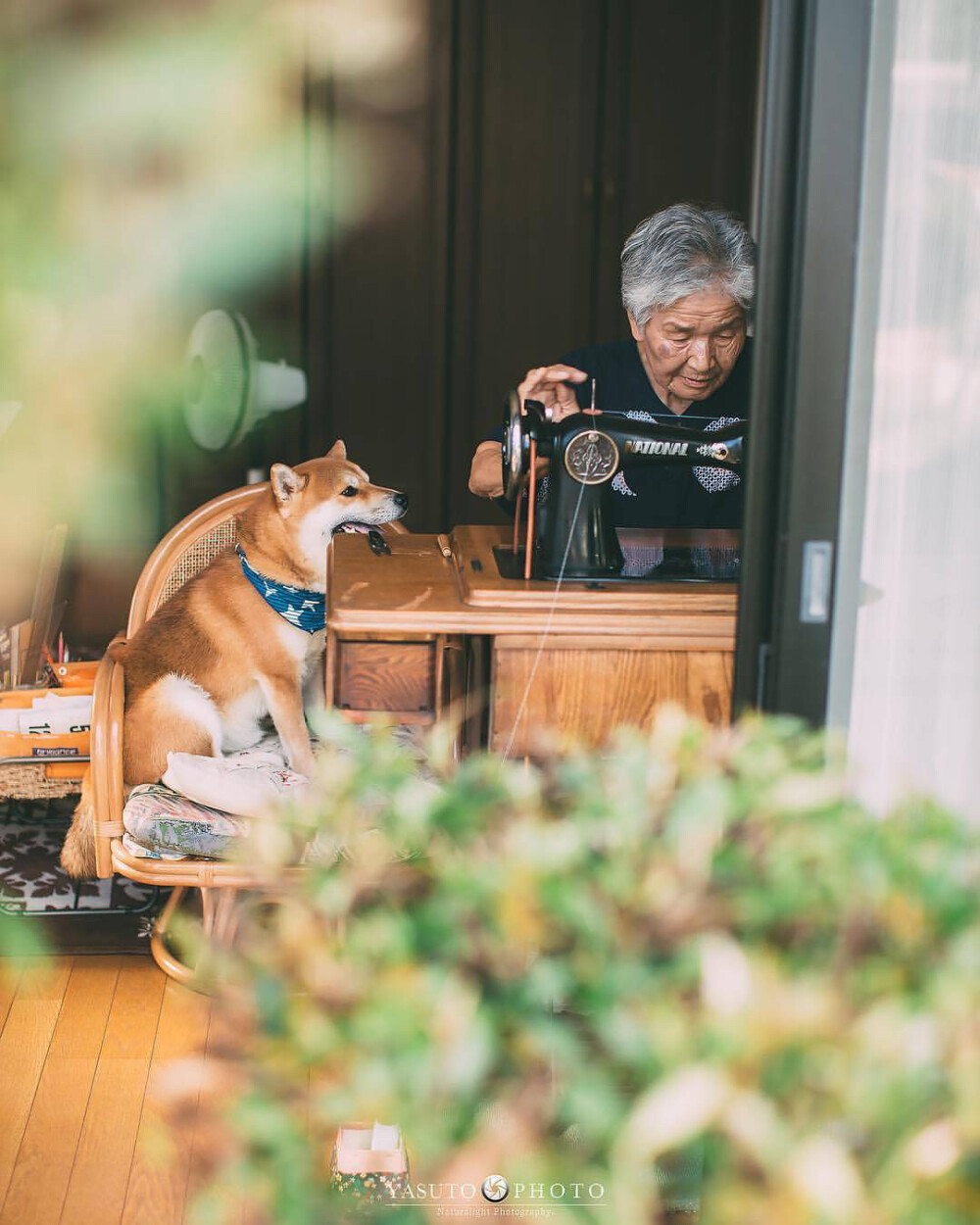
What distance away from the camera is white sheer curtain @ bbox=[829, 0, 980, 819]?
141cm

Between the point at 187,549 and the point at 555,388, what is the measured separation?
1.10 metres

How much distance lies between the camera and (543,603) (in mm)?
1806

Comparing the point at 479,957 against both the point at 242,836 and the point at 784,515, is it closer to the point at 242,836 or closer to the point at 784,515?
the point at 784,515

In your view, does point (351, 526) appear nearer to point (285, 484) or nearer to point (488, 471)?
point (285, 484)

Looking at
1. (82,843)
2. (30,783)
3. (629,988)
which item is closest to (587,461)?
(629,988)

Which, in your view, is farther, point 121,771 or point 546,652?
point 121,771

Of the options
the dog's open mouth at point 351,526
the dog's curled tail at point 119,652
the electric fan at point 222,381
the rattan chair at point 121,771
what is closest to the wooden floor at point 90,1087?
the rattan chair at point 121,771

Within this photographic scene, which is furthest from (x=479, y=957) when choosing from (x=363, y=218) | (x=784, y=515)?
(x=363, y=218)

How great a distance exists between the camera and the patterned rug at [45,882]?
2.97 meters

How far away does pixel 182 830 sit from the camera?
7.72 feet

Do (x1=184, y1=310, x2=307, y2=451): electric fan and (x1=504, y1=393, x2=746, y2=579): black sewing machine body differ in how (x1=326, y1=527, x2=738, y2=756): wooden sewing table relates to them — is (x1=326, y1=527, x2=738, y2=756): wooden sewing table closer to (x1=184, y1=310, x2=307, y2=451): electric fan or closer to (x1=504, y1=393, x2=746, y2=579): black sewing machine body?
(x1=504, y1=393, x2=746, y2=579): black sewing machine body

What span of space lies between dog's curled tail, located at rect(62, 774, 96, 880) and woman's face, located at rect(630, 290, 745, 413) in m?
1.36

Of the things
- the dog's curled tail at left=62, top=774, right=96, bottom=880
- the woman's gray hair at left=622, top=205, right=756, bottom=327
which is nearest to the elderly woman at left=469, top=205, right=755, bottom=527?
the woman's gray hair at left=622, top=205, right=756, bottom=327

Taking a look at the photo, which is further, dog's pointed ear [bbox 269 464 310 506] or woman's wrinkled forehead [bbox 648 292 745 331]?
dog's pointed ear [bbox 269 464 310 506]
